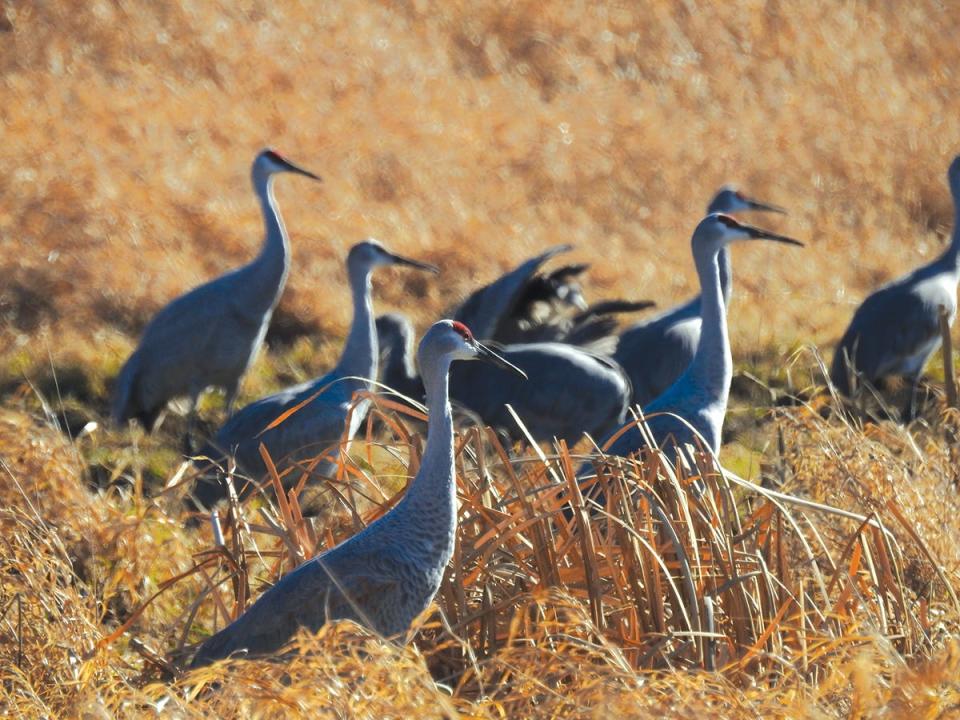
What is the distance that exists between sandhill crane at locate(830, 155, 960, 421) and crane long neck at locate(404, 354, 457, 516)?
438 cm

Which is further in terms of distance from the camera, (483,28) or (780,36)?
(780,36)

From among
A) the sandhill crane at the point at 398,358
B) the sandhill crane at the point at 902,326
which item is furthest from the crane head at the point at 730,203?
the sandhill crane at the point at 398,358

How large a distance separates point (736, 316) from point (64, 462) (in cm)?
548

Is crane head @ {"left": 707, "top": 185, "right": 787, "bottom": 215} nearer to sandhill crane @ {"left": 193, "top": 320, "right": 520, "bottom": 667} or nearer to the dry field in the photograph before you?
the dry field

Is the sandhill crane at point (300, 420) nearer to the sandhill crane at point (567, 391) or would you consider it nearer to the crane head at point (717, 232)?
the sandhill crane at point (567, 391)

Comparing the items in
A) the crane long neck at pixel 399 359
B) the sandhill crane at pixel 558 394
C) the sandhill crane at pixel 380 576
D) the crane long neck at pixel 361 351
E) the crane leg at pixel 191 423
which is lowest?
the crane leg at pixel 191 423

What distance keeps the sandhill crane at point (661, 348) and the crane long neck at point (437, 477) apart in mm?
3135

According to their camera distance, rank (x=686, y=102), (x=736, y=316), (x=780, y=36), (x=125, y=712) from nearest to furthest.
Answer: (x=125, y=712) < (x=736, y=316) < (x=686, y=102) < (x=780, y=36)

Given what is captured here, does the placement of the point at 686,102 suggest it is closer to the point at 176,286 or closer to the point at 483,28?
the point at 483,28

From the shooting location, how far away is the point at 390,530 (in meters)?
3.24

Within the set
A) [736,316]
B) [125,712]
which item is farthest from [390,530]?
[736,316]

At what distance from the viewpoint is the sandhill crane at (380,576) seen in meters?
3.11

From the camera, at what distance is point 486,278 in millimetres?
9297

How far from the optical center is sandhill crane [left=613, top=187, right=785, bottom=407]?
6457mm
